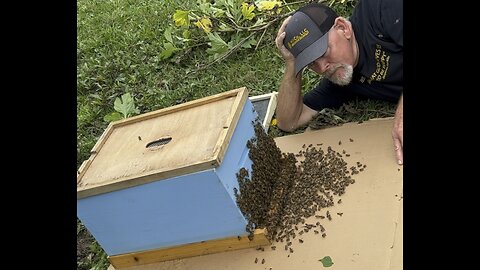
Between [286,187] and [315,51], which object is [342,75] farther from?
[286,187]

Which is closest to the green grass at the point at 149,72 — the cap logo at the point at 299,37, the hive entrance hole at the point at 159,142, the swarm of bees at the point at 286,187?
the swarm of bees at the point at 286,187

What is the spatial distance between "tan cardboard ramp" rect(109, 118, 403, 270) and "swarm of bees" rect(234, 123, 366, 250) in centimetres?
5

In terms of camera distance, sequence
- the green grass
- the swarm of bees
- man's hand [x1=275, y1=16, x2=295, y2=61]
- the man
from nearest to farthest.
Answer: the swarm of bees, the man, man's hand [x1=275, y1=16, x2=295, y2=61], the green grass

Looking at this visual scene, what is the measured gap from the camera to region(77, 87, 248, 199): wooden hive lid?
7.98 feet

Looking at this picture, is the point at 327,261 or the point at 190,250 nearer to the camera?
the point at 327,261

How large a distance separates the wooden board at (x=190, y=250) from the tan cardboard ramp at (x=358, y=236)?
0.03 metres

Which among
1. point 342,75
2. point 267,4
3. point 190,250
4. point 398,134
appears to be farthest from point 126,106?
point 398,134

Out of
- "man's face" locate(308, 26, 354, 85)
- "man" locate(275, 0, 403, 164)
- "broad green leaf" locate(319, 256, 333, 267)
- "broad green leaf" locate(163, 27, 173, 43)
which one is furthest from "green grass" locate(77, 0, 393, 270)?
"broad green leaf" locate(319, 256, 333, 267)

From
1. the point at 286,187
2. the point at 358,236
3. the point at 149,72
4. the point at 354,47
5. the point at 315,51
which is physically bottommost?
the point at 358,236

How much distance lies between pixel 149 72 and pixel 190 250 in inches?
87.0

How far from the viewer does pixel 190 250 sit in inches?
110

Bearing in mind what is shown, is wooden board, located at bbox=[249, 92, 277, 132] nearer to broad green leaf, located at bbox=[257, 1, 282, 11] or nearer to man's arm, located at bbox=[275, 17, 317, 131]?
man's arm, located at bbox=[275, 17, 317, 131]

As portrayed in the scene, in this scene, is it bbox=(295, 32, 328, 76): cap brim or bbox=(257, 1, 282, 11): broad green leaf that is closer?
bbox=(295, 32, 328, 76): cap brim
